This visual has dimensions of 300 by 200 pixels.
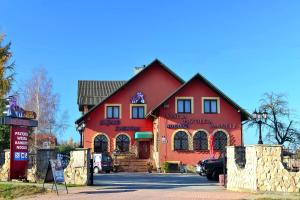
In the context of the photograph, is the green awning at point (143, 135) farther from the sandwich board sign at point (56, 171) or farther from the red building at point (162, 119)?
the sandwich board sign at point (56, 171)

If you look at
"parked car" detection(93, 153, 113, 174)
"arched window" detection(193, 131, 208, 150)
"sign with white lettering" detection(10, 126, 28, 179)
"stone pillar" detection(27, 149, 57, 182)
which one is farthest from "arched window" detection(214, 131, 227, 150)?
"sign with white lettering" detection(10, 126, 28, 179)

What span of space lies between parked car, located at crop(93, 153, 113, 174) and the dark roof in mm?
12439

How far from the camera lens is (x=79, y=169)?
901 inches

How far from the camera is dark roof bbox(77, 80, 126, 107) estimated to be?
168 ft

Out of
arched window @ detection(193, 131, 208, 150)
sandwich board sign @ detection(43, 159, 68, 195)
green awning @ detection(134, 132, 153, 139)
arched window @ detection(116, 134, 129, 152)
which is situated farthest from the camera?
arched window @ detection(116, 134, 129, 152)

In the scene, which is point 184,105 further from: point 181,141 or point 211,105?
point 181,141

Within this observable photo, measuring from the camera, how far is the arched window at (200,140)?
4288cm

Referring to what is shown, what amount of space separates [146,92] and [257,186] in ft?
97.1

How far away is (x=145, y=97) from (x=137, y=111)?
1589 mm

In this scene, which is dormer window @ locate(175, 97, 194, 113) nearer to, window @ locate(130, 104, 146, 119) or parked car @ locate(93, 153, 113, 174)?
window @ locate(130, 104, 146, 119)

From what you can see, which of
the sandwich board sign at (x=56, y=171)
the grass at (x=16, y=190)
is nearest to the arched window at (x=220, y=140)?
the sandwich board sign at (x=56, y=171)

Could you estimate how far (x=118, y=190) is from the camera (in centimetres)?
2023

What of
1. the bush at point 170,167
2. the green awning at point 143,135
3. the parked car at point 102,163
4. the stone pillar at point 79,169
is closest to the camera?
the stone pillar at point 79,169

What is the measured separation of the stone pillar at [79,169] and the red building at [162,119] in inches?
766
